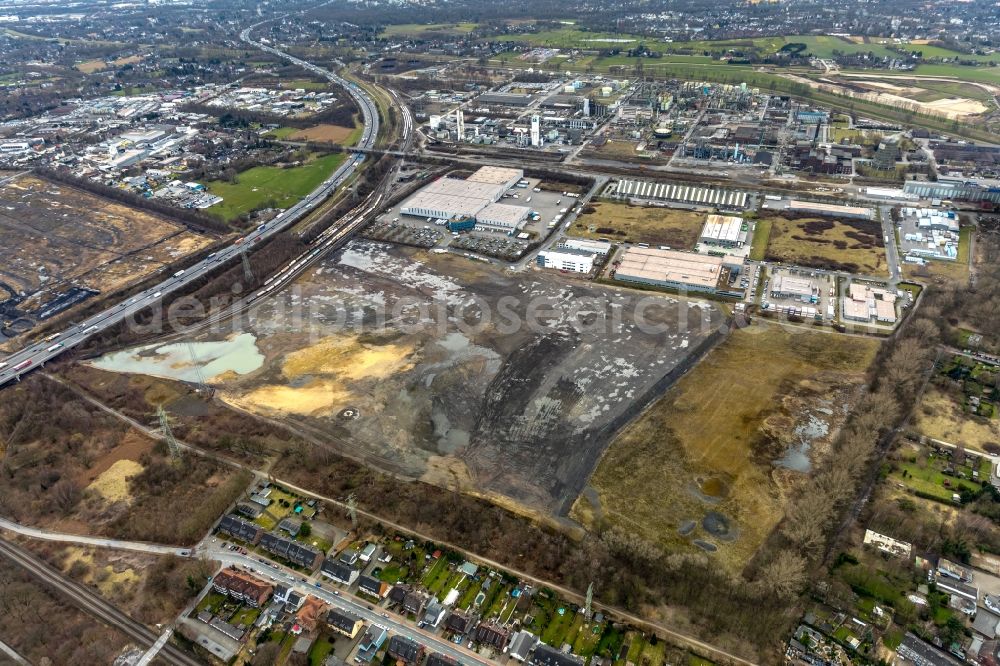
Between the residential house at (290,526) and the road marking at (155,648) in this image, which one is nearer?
the road marking at (155,648)

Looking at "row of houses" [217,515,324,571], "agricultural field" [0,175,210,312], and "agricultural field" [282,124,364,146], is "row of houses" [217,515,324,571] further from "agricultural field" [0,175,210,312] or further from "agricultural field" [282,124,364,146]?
"agricultural field" [282,124,364,146]

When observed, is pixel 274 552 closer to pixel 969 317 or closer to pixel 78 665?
pixel 78 665

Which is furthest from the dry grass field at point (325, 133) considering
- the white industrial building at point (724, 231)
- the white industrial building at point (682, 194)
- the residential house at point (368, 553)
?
the residential house at point (368, 553)

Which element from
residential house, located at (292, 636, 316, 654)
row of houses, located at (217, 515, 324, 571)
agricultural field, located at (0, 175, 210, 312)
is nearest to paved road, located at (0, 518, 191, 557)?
row of houses, located at (217, 515, 324, 571)

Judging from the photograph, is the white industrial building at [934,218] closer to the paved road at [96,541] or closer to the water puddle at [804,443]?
the water puddle at [804,443]

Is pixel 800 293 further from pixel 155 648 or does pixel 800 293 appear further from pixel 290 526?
pixel 155 648

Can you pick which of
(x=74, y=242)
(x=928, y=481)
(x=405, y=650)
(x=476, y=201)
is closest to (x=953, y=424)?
(x=928, y=481)

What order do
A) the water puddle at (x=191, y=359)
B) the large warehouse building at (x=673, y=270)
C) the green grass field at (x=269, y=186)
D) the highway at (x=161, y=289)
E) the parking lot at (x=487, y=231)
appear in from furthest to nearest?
the green grass field at (x=269, y=186) → the parking lot at (x=487, y=231) → the large warehouse building at (x=673, y=270) → the highway at (x=161, y=289) → the water puddle at (x=191, y=359)
